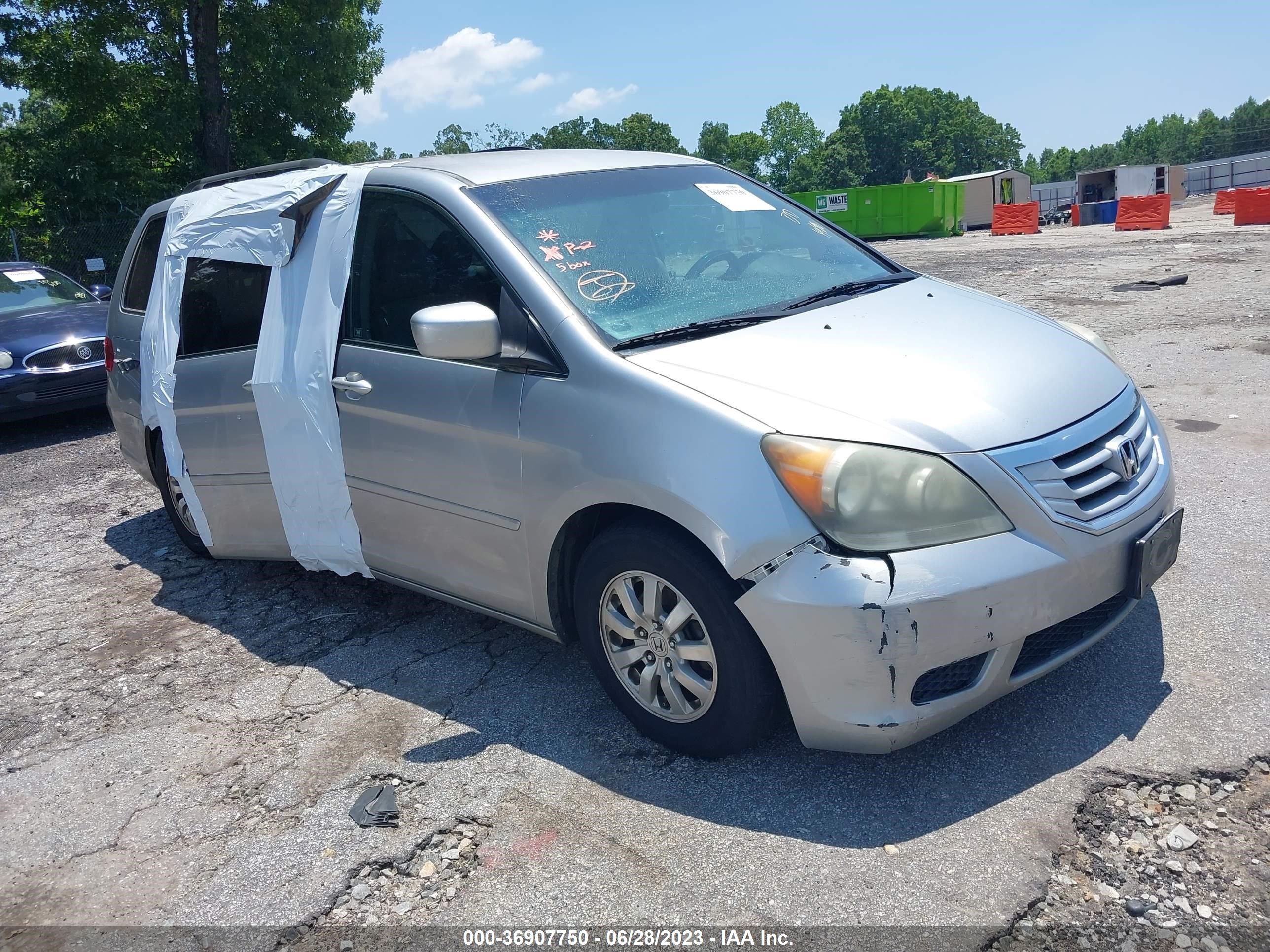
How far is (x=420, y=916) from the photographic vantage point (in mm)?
2568

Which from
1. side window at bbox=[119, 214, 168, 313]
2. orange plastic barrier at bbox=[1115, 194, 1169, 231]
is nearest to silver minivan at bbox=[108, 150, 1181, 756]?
side window at bbox=[119, 214, 168, 313]

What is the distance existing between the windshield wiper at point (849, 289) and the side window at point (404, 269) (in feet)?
3.45

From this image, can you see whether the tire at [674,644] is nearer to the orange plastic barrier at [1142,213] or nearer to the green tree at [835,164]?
the orange plastic barrier at [1142,213]

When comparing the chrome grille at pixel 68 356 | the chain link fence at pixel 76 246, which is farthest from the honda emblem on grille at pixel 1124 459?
the chain link fence at pixel 76 246

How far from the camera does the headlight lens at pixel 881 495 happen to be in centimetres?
261

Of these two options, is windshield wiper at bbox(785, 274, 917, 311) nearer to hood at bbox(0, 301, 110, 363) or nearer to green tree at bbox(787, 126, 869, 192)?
hood at bbox(0, 301, 110, 363)

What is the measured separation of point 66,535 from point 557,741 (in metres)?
4.43

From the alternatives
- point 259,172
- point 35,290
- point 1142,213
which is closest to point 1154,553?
point 259,172

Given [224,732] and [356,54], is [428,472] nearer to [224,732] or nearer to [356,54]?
[224,732]

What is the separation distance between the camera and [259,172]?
4723mm

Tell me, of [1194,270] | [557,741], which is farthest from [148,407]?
[1194,270]

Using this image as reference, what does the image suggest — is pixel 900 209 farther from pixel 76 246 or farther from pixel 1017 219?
pixel 76 246

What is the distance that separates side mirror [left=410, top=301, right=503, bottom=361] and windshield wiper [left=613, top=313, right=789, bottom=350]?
1.36 ft

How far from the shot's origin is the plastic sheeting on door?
3.97m
